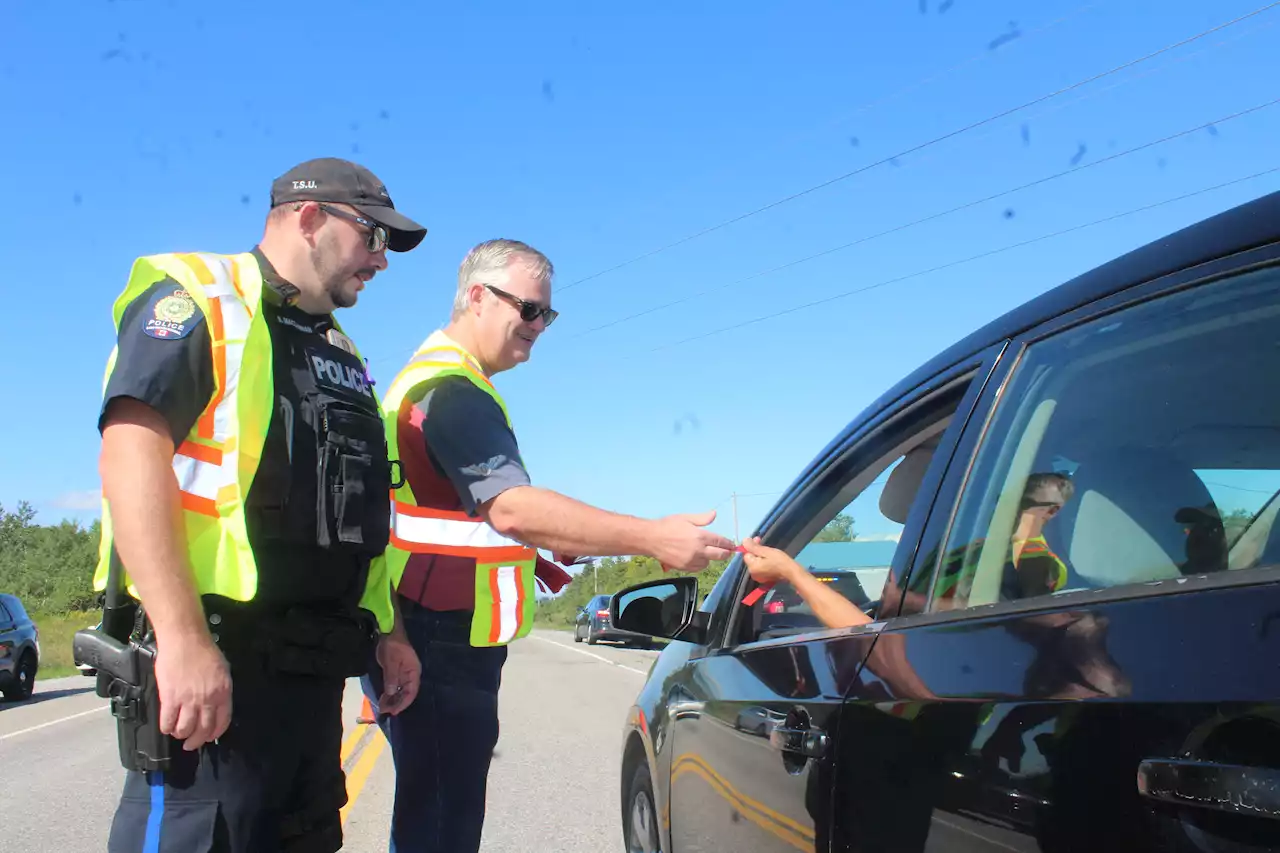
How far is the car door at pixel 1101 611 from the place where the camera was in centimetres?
108

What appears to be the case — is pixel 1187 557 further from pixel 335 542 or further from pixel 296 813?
pixel 296 813

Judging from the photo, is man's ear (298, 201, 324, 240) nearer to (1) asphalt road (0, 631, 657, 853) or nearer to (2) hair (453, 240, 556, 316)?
(2) hair (453, 240, 556, 316)

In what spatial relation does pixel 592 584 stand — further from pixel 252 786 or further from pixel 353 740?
pixel 252 786

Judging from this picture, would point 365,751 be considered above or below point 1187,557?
below

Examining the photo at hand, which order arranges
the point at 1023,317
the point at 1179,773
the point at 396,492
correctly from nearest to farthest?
the point at 1179,773 < the point at 1023,317 < the point at 396,492

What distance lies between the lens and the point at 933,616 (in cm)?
168

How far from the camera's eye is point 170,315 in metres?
1.99

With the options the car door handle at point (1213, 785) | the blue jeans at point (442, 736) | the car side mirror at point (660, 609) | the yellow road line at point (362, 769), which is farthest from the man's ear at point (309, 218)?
the yellow road line at point (362, 769)

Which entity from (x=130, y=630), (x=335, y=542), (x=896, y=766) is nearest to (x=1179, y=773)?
(x=896, y=766)

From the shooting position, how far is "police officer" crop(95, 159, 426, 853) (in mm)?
1907

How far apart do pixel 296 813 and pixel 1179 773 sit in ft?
5.45

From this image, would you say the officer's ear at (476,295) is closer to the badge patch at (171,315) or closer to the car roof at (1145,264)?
the badge patch at (171,315)

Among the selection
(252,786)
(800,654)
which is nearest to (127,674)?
(252,786)

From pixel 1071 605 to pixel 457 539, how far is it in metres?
1.83
